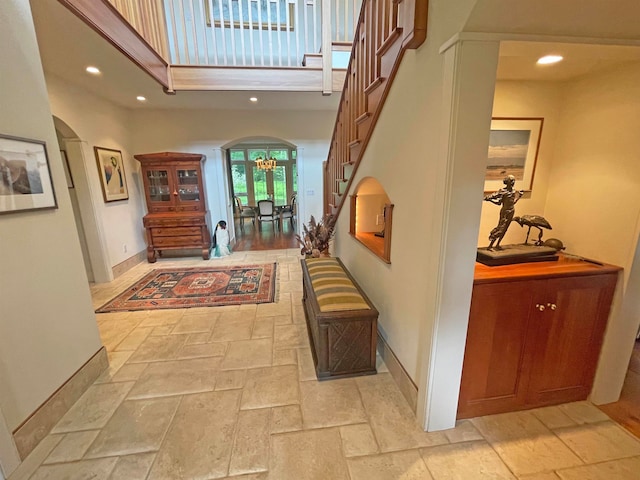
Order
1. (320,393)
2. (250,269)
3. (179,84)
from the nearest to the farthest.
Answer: (320,393) → (179,84) → (250,269)

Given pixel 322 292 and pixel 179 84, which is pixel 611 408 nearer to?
pixel 322 292

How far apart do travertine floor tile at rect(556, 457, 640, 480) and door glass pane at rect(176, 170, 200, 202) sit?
5.53 m

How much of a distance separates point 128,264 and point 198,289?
1899 mm

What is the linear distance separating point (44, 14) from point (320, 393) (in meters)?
3.60

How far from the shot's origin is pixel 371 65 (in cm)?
213

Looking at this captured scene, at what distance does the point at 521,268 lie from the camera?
1.59m

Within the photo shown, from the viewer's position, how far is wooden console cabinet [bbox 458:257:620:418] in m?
1.52

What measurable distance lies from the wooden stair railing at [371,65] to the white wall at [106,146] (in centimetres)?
347

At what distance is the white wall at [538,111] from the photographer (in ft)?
5.88

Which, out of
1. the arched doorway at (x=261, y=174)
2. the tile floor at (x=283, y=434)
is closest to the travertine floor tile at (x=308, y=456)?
the tile floor at (x=283, y=434)

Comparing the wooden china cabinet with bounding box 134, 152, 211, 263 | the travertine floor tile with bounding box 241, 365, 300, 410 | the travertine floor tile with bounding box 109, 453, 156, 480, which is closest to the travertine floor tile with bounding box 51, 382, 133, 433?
the travertine floor tile with bounding box 109, 453, 156, 480

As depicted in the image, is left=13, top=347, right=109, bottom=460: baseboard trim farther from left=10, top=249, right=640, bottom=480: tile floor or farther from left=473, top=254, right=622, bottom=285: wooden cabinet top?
left=473, top=254, right=622, bottom=285: wooden cabinet top

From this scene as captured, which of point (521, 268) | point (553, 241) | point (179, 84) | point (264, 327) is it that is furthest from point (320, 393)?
point (179, 84)

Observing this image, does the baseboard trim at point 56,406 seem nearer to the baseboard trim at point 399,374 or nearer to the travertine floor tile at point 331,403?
the travertine floor tile at point 331,403
